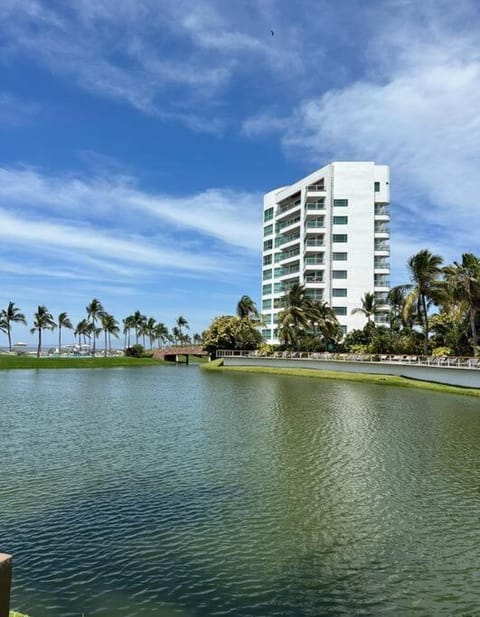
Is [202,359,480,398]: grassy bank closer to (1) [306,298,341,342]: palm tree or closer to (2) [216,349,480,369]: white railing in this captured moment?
(2) [216,349,480,369]: white railing

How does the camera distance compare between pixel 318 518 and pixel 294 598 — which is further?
pixel 318 518

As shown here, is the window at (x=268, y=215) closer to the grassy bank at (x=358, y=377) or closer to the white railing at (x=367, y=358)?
the white railing at (x=367, y=358)

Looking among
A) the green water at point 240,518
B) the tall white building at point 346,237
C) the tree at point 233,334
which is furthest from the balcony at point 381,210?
the green water at point 240,518

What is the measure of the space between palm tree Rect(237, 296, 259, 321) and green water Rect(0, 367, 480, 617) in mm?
71852

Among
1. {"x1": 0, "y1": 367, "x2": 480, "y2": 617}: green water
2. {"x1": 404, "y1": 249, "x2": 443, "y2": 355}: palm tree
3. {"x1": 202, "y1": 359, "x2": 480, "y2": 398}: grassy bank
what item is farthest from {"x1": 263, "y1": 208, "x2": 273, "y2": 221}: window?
{"x1": 0, "y1": 367, "x2": 480, "y2": 617}: green water

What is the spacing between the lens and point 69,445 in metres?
20.2

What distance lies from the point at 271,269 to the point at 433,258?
173 ft

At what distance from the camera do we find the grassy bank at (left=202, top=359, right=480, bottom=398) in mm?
44612

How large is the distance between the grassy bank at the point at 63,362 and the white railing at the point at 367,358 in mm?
22723

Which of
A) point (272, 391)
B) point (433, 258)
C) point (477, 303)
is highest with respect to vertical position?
point (433, 258)

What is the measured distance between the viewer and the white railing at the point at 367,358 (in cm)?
4653

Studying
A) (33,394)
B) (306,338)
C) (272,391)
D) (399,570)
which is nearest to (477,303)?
(272,391)

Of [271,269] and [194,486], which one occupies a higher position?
[271,269]

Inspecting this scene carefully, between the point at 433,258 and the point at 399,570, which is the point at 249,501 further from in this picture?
the point at 433,258
